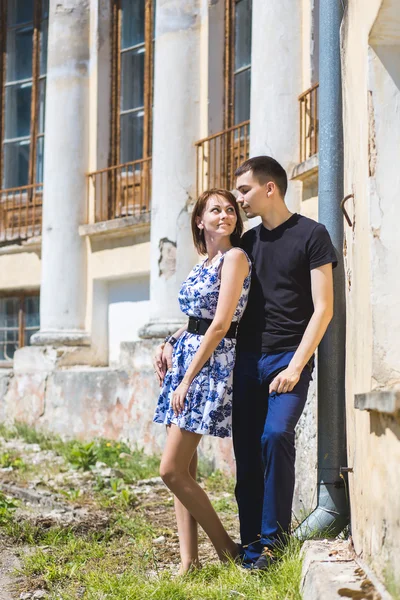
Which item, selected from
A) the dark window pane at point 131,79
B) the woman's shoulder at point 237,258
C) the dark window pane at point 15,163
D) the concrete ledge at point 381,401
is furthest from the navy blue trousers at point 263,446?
the dark window pane at point 15,163

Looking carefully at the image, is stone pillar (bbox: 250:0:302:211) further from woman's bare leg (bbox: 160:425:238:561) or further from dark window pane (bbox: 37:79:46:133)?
dark window pane (bbox: 37:79:46:133)

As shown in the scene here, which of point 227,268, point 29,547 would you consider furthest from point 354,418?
point 29,547

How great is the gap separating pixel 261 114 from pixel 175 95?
5.99 feet

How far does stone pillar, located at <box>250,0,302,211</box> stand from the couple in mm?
3768

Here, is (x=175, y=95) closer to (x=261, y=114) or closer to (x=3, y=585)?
(x=261, y=114)

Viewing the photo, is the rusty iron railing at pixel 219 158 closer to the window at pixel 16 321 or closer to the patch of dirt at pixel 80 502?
the patch of dirt at pixel 80 502

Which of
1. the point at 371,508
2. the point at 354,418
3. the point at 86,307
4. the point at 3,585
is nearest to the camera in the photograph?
the point at 371,508

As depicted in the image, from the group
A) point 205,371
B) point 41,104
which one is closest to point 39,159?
point 41,104

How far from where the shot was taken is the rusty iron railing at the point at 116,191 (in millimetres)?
11133

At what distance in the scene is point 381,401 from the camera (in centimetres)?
316

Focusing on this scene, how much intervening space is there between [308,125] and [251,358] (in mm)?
4351

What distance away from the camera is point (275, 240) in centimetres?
430

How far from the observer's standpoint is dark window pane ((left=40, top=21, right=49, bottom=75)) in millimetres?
12594

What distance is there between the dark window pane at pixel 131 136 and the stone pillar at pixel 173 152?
143cm
